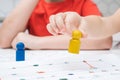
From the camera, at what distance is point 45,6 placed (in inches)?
52.4

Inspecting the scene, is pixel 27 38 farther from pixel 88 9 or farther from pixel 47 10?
pixel 88 9

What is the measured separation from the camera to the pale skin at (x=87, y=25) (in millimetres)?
987

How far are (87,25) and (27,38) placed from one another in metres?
0.25

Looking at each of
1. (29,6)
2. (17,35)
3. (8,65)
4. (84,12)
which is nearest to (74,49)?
(8,65)

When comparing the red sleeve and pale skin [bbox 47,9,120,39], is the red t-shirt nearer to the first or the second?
the red sleeve

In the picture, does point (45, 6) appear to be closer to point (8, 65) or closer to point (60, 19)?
point (60, 19)

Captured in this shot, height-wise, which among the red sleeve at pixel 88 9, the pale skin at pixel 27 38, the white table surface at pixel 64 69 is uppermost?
the red sleeve at pixel 88 9

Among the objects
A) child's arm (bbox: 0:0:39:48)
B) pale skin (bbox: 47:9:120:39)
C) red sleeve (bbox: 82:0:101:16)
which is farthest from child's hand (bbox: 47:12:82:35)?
red sleeve (bbox: 82:0:101:16)

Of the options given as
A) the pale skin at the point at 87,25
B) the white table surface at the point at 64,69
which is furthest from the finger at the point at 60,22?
the white table surface at the point at 64,69

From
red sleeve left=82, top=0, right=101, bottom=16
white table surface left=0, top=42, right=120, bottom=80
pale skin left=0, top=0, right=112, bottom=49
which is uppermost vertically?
red sleeve left=82, top=0, right=101, bottom=16

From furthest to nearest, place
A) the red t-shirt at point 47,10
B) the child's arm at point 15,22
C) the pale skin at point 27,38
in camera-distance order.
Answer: the red t-shirt at point 47,10
the child's arm at point 15,22
the pale skin at point 27,38

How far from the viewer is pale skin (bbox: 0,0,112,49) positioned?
97 cm

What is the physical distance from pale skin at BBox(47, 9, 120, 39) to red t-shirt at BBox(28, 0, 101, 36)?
23cm

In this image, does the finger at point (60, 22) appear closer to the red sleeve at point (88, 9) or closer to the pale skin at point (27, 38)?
the pale skin at point (27, 38)
